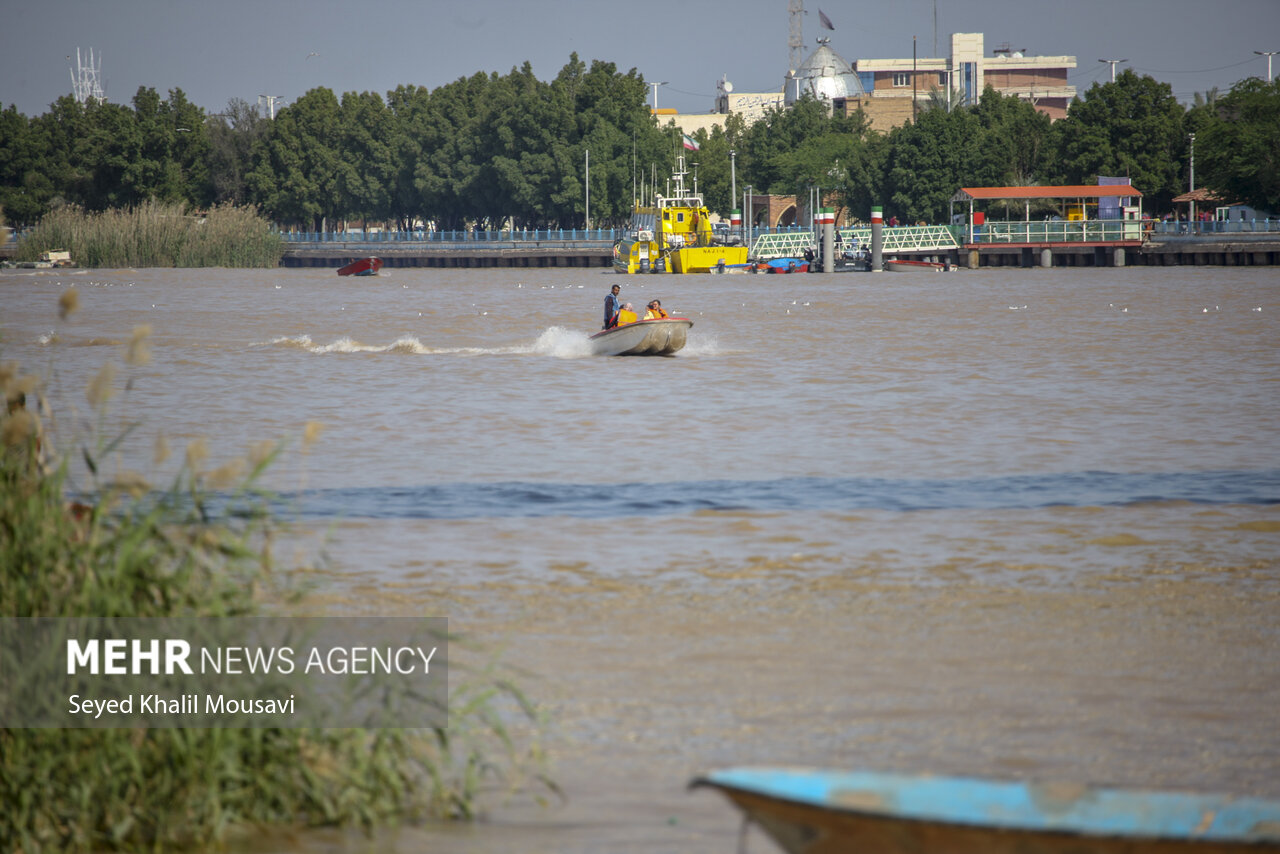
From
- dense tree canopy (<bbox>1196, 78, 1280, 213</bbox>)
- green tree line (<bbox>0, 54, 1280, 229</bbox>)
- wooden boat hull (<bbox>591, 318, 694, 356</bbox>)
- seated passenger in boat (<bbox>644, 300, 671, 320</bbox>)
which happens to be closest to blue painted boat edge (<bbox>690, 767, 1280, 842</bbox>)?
wooden boat hull (<bbox>591, 318, 694, 356</bbox>)

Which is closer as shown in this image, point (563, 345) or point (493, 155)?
point (563, 345)

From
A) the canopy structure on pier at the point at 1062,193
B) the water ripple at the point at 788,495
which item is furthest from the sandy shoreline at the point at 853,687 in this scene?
the canopy structure on pier at the point at 1062,193

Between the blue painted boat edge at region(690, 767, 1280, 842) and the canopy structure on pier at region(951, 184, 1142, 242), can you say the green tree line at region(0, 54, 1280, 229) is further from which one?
the blue painted boat edge at region(690, 767, 1280, 842)

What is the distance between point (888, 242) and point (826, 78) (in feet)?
284

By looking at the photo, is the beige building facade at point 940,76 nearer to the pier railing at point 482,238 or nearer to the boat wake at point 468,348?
the pier railing at point 482,238

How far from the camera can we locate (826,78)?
166500 mm

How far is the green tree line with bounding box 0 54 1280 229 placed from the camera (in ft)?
323

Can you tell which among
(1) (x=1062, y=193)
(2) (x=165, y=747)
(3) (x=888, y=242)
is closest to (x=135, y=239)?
(3) (x=888, y=242)

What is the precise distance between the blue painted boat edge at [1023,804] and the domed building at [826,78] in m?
163

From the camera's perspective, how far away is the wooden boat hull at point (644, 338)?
27.3 m

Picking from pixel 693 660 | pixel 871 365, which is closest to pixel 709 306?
pixel 871 365

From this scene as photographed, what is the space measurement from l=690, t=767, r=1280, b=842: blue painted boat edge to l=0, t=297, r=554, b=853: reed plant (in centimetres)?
159

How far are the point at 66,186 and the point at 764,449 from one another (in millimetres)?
109698

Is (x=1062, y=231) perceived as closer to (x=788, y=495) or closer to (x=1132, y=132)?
(x=1132, y=132)
